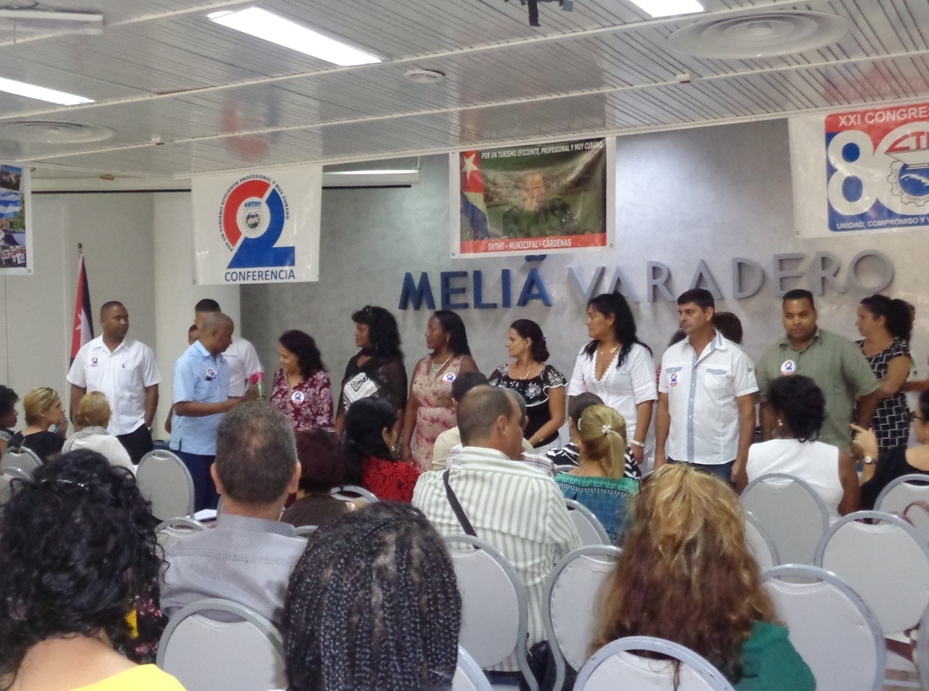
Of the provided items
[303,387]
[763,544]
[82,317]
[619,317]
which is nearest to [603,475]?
[763,544]

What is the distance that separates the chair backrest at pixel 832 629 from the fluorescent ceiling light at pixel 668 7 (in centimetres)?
239

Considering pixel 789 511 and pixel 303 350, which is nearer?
pixel 789 511

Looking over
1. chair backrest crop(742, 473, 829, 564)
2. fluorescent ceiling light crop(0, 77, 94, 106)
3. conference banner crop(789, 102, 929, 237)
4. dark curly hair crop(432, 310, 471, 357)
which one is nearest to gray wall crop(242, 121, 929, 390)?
conference banner crop(789, 102, 929, 237)

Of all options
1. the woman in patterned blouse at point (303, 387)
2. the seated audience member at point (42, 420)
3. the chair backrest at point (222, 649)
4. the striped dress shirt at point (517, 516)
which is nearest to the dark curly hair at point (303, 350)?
the woman in patterned blouse at point (303, 387)

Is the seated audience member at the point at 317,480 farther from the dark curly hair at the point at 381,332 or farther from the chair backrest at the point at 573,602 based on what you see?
the dark curly hair at the point at 381,332

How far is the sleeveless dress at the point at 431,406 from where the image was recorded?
21.3 feet

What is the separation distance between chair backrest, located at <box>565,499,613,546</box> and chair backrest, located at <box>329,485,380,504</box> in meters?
0.79

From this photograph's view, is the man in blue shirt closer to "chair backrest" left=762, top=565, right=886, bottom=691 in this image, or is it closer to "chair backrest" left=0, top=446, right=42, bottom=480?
"chair backrest" left=0, top=446, right=42, bottom=480

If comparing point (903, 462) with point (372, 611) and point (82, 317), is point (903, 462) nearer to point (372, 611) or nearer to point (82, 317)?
point (372, 611)

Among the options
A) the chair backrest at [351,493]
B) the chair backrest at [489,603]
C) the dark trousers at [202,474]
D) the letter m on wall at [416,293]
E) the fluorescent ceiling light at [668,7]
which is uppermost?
the fluorescent ceiling light at [668,7]

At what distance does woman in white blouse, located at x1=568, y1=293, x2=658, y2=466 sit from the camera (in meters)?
6.03

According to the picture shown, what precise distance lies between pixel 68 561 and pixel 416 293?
27.1 feet

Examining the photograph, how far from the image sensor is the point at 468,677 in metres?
2.14

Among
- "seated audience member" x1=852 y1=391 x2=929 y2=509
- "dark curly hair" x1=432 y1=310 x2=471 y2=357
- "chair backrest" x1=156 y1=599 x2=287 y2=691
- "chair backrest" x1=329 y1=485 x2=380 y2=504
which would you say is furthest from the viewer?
"dark curly hair" x1=432 y1=310 x2=471 y2=357
